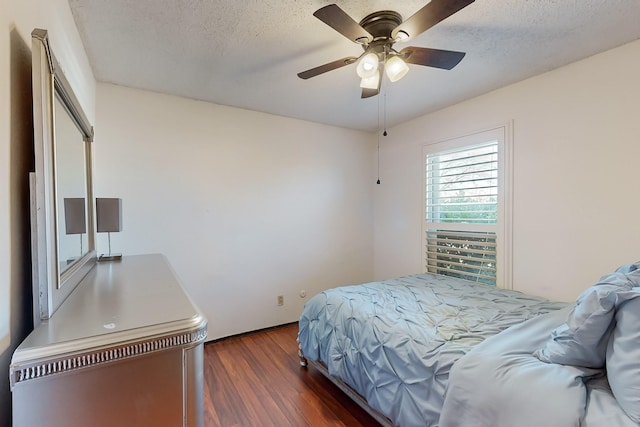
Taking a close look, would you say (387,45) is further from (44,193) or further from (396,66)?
(44,193)

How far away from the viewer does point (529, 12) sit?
1.62 metres

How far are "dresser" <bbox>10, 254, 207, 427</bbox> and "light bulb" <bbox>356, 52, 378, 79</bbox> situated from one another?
4.87 ft

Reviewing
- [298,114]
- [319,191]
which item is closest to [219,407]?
[319,191]

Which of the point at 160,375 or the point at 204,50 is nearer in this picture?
the point at 160,375

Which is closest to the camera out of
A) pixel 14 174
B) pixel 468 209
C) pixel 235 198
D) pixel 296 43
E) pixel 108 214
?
pixel 14 174

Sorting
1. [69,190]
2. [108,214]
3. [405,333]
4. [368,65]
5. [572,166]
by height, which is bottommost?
[405,333]

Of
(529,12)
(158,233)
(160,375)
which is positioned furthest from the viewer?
(158,233)

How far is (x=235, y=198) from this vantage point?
3027mm

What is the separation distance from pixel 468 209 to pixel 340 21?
2269mm

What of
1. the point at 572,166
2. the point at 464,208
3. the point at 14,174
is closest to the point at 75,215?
the point at 14,174

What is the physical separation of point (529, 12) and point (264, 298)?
10.5ft

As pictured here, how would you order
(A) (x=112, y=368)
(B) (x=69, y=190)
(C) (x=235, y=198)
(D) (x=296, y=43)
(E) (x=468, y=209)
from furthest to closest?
(C) (x=235, y=198)
(E) (x=468, y=209)
(D) (x=296, y=43)
(B) (x=69, y=190)
(A) (x=112, y=368)

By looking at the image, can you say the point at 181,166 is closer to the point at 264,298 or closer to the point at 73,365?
the point at 264,298

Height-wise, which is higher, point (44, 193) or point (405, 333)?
point (44, 193)
